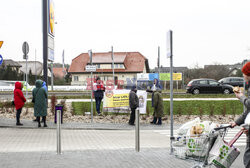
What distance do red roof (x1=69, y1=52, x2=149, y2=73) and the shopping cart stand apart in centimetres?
7402

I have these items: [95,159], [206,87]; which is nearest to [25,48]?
[95,159]

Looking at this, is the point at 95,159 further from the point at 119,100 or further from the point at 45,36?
the point at 45,36

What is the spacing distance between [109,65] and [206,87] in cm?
4733

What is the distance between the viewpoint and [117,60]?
8050 centimetres

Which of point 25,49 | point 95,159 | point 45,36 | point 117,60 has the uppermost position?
point 117,60

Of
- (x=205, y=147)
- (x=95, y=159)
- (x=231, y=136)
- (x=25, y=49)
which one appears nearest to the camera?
(x=205, y=147)

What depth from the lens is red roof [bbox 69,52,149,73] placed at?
79875 mm

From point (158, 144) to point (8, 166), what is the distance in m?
4.55

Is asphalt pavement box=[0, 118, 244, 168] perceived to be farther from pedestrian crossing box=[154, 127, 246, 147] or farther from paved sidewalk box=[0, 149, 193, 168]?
pedestrian crossing box=[154, 127, 246, 147]

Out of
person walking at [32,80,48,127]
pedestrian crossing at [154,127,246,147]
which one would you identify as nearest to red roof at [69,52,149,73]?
person walking at [32,80,48,127]

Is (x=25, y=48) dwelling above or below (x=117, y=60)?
below

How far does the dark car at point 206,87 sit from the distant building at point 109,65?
45.1m

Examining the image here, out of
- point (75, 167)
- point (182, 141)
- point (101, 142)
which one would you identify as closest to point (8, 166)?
point (75, 167)

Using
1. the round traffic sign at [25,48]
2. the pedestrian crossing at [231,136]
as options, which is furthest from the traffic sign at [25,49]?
the pedestrian crossing at [231,136]
